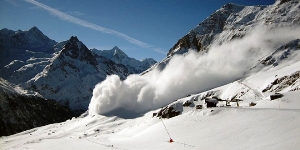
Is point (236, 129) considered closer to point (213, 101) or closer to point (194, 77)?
point (213, 101)

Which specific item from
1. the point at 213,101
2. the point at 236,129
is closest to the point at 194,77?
the point at 213,101

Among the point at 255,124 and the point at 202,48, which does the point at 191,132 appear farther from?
the point at 202,48

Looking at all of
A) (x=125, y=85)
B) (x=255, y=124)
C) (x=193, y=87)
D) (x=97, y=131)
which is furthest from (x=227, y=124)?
(x=125, y=85)

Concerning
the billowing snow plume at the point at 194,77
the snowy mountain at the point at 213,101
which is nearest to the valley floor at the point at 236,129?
the snowy mountain at the point at 213,101

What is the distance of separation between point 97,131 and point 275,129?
75.5 meters

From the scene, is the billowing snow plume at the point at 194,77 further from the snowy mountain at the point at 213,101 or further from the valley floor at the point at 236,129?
the valley floor at the point at 236,129

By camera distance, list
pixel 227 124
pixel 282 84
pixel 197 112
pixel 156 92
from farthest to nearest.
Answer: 1. pixel 156 92
2. pixel 282 84
3. pixel 197 112
4. pixel 227 124

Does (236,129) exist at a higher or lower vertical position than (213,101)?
lower

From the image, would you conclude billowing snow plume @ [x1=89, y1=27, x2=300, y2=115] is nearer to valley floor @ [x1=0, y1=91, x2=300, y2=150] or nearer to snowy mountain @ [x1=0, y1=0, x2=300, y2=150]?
snowy mountain @ [x1=0, y1=0, x2=300, y2=150]

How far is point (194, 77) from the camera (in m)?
150

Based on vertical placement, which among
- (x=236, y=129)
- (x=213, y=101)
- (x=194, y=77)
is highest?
(x=194, y=77)

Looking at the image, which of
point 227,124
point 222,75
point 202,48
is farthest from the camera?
A: point 202,48

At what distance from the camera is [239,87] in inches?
3573

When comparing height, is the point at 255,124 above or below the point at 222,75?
below
